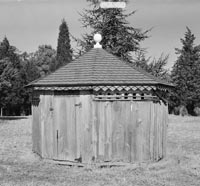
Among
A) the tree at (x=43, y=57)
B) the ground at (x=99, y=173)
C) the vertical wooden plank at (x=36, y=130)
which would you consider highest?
the tree at (x=43, y=57)

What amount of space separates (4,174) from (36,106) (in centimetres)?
329

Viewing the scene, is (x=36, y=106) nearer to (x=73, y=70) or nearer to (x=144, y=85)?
(x=73, y=70)

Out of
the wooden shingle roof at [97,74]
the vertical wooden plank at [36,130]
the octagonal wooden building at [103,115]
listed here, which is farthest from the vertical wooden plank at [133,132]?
the vertical wooden plank at [36,130]

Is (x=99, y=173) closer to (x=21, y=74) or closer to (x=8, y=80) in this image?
(x=8, y=80)

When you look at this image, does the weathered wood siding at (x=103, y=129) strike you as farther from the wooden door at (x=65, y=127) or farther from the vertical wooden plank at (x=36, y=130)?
the vertical wooden plank at (x=36, y=130)

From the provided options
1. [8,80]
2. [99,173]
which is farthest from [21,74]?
[99,173]

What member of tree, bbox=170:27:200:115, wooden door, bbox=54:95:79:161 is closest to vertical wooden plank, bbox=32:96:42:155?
wooden door, bbox=54:95:79:161

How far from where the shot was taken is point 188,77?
178 ft

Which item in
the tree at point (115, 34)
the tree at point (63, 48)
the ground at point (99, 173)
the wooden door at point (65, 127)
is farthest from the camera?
the tree at point (63, 48)

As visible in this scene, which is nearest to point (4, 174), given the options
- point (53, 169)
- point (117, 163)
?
point (53, 169)

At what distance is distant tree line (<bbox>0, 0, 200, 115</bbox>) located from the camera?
26.7m

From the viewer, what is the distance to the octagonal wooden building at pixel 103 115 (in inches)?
407

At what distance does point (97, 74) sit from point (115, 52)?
1521 centimetres

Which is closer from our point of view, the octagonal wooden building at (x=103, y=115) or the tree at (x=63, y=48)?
the octagonal wooden building at (x=103, y=115)
